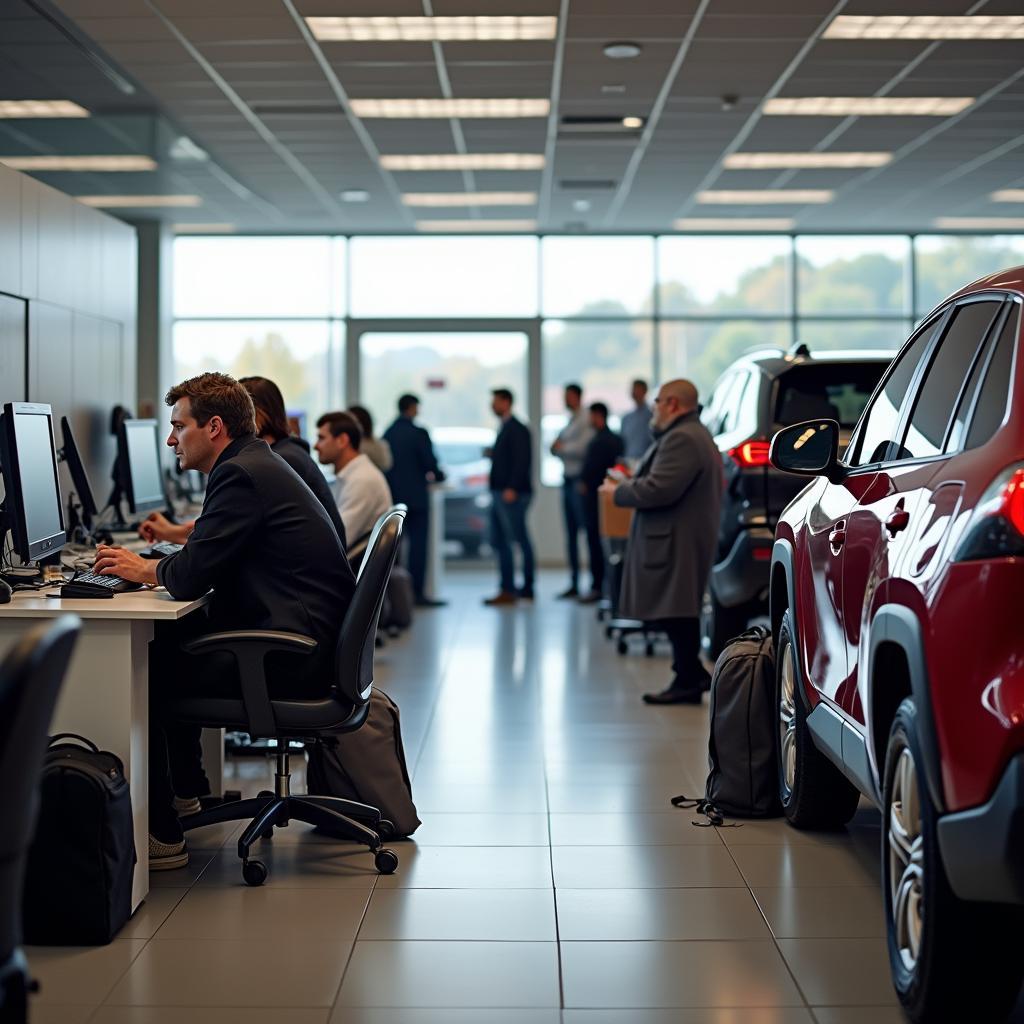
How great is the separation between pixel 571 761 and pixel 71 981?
256 cm

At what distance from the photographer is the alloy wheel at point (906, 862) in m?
2.53

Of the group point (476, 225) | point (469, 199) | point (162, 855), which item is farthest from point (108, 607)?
point (476, 225)

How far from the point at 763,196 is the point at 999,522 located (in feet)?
32.6

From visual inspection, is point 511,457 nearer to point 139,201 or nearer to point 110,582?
point 139,201

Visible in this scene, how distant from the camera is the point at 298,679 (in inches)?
143

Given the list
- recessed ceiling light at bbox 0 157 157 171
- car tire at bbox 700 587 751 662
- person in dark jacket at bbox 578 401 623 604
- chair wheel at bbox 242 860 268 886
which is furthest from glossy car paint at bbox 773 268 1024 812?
recessed ceiling light at bbox 0 157 157 171

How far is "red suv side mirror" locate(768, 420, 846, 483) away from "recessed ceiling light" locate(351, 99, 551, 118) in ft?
17.2

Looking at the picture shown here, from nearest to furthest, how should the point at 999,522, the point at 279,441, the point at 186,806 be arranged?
1. the point at 999,522
2. the point at 186,806
3. the point at 279,441

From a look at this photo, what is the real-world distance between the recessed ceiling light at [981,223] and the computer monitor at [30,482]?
1044 centimetres

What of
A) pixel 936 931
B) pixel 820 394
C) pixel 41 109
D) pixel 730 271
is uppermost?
pixel 41 109

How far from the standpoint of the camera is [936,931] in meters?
2.41

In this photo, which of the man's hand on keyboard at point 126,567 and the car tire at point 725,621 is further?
the car tire at point 725,621

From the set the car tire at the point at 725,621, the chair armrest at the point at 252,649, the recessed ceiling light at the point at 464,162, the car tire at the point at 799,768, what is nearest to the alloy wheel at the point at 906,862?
the car tire at the point at 799,768

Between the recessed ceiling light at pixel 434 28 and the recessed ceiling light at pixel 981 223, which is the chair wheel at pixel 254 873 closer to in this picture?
the recessed ceiling light at pixel 434 28
